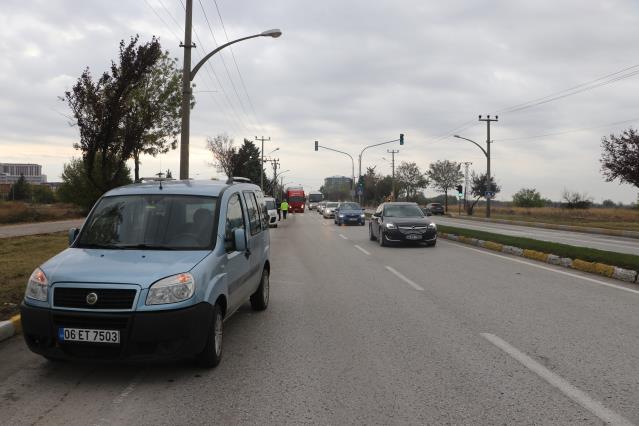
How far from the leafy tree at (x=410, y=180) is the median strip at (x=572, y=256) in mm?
80503

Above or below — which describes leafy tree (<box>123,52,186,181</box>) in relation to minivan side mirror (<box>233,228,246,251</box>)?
above

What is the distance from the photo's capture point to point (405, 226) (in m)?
17.4

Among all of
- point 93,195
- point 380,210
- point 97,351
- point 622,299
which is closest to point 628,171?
point 380,210

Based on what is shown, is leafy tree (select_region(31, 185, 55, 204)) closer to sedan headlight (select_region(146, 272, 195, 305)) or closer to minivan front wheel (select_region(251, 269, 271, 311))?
minivan front wheel (select_region(251, 269, 271, 311))

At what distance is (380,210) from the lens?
19516 mm

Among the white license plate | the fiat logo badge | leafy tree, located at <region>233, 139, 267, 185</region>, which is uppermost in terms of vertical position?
leafy tree, located at <region>233, 139, 267, 185</region>

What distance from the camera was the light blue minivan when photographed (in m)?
4.32

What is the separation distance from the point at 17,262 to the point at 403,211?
39.7ft

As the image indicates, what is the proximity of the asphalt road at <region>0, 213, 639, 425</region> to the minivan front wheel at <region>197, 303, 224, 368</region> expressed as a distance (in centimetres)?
10

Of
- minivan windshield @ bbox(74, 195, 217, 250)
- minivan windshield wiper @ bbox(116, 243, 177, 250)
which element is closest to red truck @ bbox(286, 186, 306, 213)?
minivan windshield @ bbox(74, 195, 217, 250)

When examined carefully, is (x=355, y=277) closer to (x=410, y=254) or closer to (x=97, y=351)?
(x=410, y=254)

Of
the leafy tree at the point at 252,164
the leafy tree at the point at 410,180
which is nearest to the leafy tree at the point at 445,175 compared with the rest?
the leafy tree at the point at 410,180

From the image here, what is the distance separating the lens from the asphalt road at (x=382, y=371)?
A: 3801mm

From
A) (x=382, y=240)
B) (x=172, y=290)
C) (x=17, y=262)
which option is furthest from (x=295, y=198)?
(x=172, y=290)
